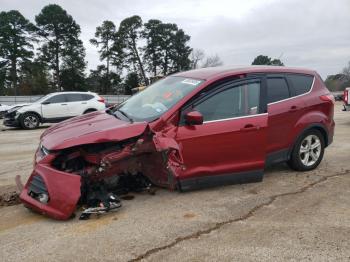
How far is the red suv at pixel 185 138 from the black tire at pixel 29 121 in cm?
1042

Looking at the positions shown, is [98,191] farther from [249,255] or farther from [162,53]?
[162,53]

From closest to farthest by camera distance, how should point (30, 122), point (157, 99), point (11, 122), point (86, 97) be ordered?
point (157, 99)
point (11, 122)
point (30, 122)
point (86, 97)

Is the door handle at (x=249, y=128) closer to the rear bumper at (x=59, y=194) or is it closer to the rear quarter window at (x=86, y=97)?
the rear bumper at (x=59, y=194)

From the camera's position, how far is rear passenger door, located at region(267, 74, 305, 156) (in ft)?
18.7

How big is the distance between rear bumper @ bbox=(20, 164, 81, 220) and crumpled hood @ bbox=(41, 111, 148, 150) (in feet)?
1.07

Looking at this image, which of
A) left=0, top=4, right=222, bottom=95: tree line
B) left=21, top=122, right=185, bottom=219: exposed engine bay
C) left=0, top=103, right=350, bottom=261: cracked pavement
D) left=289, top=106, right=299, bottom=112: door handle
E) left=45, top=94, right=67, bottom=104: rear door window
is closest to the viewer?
left=0, top=103, right=350, bottom=261: cracked pavement

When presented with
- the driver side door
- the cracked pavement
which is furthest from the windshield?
the cracked pavement

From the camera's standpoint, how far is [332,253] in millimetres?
3602

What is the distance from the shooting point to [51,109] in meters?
16.0

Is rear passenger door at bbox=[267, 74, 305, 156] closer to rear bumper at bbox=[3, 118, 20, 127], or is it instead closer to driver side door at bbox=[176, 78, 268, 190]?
driver side door at bbox=[176, 78, 268, 190]

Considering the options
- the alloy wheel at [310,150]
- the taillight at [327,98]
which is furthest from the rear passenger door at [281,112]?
the taillight at [327,98]

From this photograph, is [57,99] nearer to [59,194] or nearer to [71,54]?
[59,194]

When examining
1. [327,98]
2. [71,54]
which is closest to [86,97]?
[327,98]

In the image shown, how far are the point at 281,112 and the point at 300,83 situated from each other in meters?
0.83
